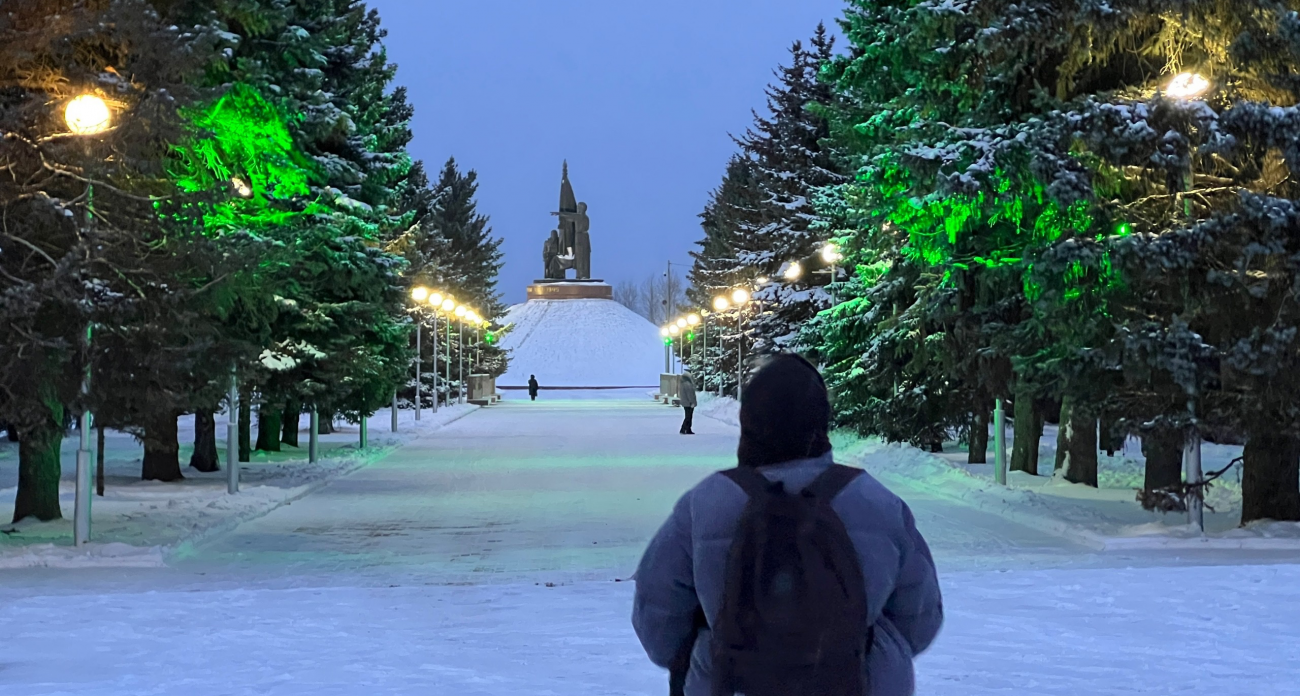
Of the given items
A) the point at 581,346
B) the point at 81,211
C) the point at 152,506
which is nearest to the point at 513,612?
the point at 81,211

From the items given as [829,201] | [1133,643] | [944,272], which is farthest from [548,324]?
[1133,643]

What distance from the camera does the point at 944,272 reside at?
68.2 ft

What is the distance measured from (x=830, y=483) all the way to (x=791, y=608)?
1.04 feet

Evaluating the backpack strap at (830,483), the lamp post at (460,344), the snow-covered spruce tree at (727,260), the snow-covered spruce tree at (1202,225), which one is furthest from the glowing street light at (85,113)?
the lamp post at (460,344)

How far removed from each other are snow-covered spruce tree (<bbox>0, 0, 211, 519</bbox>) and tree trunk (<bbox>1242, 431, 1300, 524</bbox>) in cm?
1057

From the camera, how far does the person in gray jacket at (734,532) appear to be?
3.69 m

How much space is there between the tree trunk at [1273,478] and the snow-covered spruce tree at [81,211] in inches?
416

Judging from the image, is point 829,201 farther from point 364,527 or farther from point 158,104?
point 158,104

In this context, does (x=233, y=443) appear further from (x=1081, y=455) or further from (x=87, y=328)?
(x=1081, y=455)

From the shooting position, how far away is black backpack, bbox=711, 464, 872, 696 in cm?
358

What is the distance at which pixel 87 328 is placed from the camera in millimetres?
13766

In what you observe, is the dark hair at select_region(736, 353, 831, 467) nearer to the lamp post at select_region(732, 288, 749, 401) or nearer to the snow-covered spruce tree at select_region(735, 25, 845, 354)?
the snow-covered spruce tree at select_region(735, 25, 845, 354)

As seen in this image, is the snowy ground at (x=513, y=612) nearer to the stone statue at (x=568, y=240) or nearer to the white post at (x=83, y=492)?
the white post at (x=83, y=492)

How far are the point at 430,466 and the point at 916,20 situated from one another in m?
14.3
